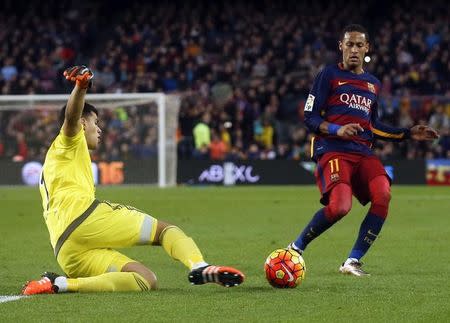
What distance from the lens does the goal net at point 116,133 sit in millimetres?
25234

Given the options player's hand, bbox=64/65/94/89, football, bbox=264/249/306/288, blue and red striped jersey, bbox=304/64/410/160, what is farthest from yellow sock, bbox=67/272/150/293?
blue and red striped jersey, bbox=304/64/410/160

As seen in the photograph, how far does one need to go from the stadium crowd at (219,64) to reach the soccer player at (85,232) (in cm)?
1762

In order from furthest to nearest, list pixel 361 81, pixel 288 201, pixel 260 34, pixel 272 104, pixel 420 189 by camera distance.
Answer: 1. pixel 260 34
2. pixel 272 104
3. pixel 420 189
4. pixel 288 201
5. pixel 361 81

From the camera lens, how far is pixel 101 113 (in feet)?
84.6

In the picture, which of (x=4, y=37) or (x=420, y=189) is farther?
(x=4, y=37)

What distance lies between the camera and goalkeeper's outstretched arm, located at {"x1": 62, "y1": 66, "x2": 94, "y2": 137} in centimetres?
688

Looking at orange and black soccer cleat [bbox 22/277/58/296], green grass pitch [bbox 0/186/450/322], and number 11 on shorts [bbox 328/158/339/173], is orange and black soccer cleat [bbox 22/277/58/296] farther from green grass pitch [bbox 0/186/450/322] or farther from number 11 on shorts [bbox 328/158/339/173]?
number 11 on shorts [bbox 328/158/339/173]

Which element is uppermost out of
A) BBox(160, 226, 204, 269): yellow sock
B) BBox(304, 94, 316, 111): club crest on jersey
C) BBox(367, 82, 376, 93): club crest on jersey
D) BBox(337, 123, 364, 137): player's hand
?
BBox(367, 82, 376, 93): club crest on jersey

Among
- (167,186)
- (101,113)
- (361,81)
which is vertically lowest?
(167,186)

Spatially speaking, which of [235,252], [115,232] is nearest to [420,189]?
[235,252]

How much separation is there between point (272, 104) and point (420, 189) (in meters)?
6.01

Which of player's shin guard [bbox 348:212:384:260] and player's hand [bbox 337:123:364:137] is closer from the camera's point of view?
player's hand [bbox 337:123:364:137]

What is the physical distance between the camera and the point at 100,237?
7.34m

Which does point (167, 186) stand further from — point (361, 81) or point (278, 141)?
point (361, 81)
